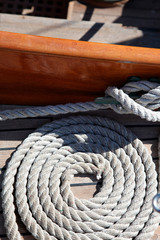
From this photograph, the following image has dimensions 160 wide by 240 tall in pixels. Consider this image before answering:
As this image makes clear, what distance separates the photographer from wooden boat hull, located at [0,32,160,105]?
1384 millimetres

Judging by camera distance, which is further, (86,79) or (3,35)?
(86,79)

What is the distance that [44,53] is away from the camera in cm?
139

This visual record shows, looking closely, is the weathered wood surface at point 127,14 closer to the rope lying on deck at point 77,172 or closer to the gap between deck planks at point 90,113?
the gap between deck planks at point 90,113

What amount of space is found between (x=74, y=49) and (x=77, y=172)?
0.64m

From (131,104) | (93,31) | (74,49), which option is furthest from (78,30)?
(131,104)

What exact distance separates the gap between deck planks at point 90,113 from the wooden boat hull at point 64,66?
0.16 meters

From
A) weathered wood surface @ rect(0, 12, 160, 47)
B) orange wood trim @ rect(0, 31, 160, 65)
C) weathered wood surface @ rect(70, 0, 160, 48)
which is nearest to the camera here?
orange wood trim @ rect(0, 31, 160, 65)

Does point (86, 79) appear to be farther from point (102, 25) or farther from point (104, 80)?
point (102, 25)

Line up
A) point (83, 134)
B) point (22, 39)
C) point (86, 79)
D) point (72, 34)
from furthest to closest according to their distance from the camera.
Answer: point (72, 34) → point (83, 134) → point (86, 79) → point (22, 39)

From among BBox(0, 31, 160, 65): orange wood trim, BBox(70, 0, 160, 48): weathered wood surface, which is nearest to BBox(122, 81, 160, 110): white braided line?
BBox(0, 31, 160, 65): orange wood trim

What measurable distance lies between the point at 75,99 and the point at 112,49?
0.46m

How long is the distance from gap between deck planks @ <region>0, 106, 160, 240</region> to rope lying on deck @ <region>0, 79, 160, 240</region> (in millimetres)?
63

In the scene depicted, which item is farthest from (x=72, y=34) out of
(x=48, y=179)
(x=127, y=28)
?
(x=48, y=179)

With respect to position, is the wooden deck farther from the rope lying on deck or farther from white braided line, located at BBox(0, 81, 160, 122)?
white braided line, located at BBox(0, 81, 160, 122)
